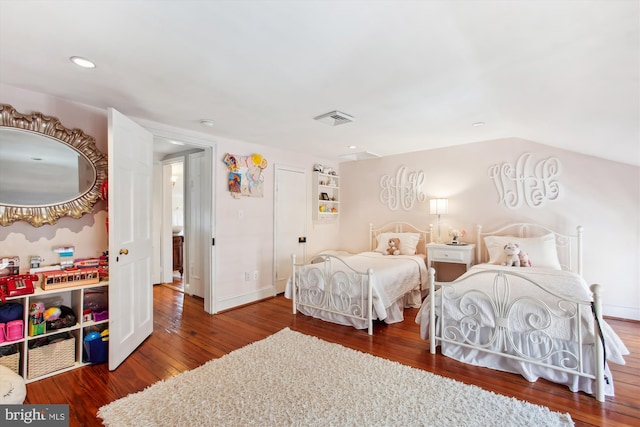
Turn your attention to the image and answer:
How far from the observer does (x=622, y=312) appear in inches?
142

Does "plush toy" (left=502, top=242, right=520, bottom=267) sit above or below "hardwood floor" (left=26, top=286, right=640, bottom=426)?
above

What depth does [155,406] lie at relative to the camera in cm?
201

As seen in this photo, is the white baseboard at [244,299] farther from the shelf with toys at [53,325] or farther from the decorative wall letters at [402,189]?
the decorative wall letters at [402,189]

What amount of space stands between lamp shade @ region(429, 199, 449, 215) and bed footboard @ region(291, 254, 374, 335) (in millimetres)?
1848

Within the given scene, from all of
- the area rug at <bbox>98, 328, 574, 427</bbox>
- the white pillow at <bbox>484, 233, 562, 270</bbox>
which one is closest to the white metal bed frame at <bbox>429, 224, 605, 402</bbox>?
the area rug at <bbox>98, 328, 574, 427</bbox>

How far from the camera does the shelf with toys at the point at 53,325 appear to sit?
2.26m

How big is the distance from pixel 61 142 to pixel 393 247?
435 centimetres

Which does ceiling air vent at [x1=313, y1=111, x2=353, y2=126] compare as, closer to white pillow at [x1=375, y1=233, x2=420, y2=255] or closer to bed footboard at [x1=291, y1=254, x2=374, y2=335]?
bed footboard at [x1=291, y1=254, x2=374, y2=335]

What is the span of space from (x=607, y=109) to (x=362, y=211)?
3.81 metres

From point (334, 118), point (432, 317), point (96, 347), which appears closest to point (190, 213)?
point (96, 347)

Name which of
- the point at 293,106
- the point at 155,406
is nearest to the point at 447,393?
the point at 155,406

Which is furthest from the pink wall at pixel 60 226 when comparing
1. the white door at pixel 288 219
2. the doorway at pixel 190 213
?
the white door at pixel 288 219

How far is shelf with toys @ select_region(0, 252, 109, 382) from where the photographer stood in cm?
226

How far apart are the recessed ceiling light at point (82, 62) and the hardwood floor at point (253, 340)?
239 centimetres
